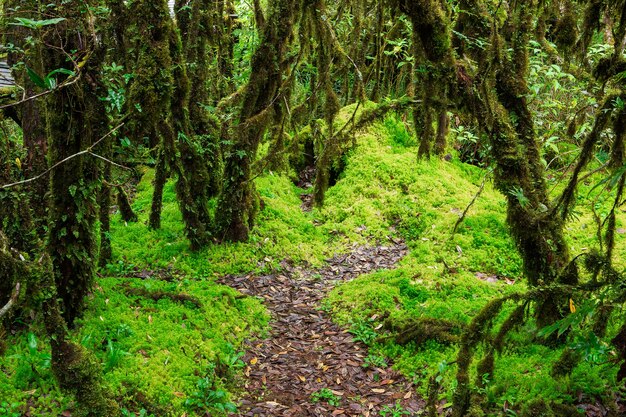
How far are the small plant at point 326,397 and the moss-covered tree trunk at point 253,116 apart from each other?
Result: 133 inches

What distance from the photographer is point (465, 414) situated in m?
3.89

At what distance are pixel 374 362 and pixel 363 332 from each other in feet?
1.93

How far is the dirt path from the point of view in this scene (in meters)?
5.05

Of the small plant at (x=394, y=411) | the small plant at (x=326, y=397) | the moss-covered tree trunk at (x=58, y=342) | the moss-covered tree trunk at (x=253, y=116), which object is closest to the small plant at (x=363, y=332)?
the small plant at (x=326, y=397)

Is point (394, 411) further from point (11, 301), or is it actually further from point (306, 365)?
point (11, 301)

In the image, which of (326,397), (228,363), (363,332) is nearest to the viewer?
(326,397)

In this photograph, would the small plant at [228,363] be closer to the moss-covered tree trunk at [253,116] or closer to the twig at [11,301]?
the moss-covered tree trunk at [253,116]

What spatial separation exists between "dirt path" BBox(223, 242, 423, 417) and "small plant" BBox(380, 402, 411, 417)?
1.9 inches

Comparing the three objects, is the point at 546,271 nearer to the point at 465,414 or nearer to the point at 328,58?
the point at 465,414

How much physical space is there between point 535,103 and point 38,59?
37.8 ft

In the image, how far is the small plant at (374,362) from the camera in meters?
5.69

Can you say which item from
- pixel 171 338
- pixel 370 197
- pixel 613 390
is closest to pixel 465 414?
pixel 613 390

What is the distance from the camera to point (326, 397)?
205 inches

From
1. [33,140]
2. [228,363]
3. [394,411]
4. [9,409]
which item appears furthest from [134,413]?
[33,140]
